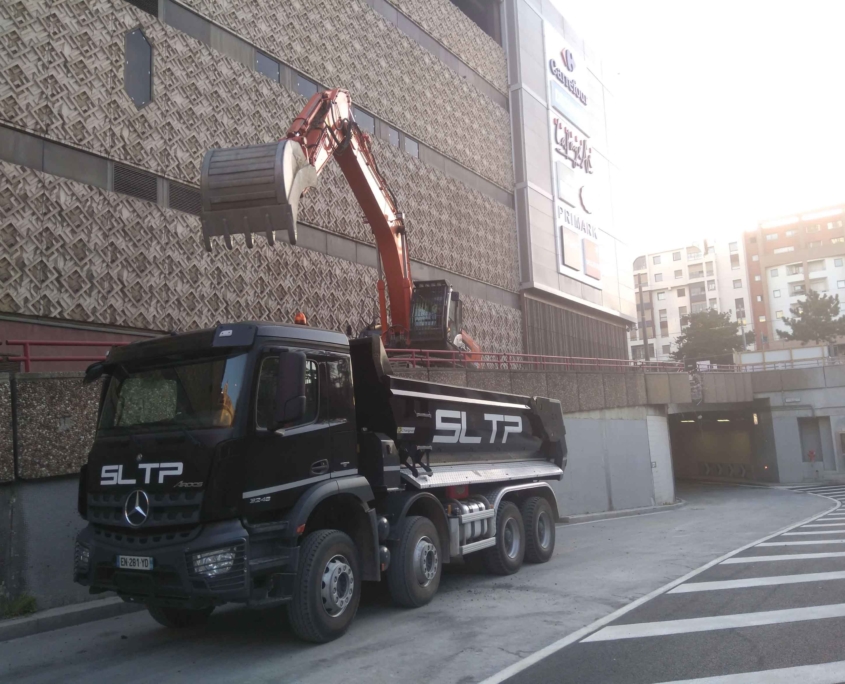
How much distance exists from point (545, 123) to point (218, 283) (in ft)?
77.1

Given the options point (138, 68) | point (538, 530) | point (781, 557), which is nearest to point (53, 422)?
point (538, 530)

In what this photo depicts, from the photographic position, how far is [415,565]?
308 inches

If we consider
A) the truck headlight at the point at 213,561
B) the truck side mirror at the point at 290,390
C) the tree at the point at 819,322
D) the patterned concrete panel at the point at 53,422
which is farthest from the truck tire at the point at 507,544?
the tree at the point at 819,322

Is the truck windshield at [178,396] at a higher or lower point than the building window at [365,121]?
lower

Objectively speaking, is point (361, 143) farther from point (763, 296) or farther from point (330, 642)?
point (763, 296)

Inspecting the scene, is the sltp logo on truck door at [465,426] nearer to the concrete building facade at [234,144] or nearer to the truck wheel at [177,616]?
the truck wheel at [177,616]

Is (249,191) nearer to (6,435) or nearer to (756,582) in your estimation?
(6,435)

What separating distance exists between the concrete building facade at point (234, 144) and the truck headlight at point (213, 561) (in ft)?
30.3

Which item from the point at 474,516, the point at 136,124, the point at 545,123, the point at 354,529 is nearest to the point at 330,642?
the point at 354,529

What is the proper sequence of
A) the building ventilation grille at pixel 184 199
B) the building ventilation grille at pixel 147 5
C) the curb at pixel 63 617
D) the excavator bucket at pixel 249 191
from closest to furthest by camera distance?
the curb at pixel 63 617, the excavator bucket at pixel 249 191, the building ventilation grille at pixel 147 5, the building ventilation grille at pixel 184 199

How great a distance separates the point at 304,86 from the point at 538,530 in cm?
1487

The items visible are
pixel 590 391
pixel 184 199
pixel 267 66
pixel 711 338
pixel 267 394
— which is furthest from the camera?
pixel 711 338

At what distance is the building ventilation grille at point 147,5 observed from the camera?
51.0ft

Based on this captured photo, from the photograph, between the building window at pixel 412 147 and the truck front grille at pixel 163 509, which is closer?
the truck front grille at pixel 163 509
